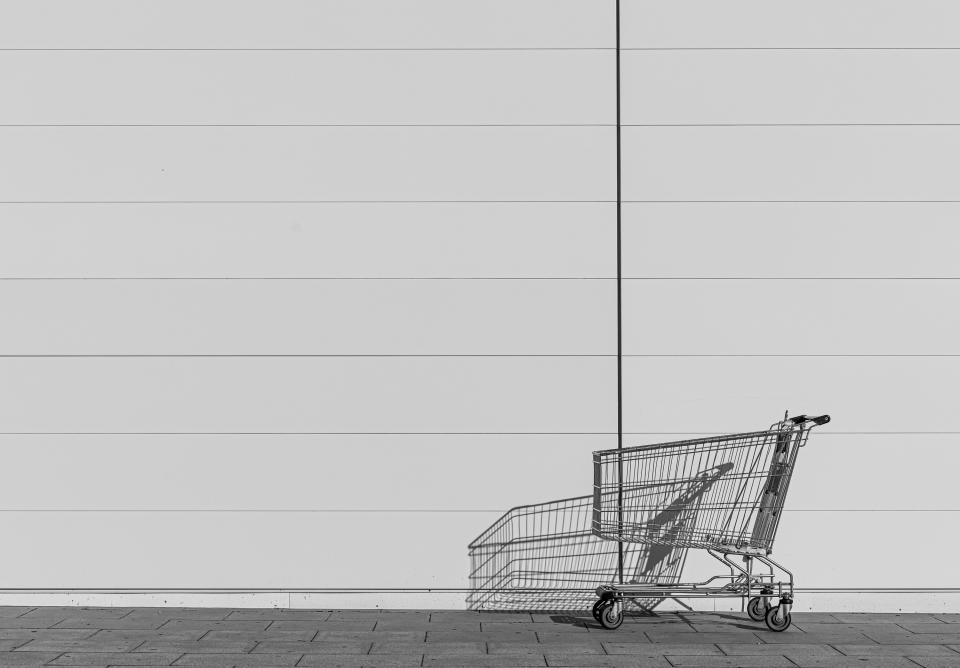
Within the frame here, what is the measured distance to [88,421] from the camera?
600 centimetres

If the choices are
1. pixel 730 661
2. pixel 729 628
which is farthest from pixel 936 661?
pixel 729 628

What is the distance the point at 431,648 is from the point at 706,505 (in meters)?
1.61

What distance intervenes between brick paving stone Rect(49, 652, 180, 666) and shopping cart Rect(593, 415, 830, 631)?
2.11 m

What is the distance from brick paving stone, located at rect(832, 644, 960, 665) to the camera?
4930 mm

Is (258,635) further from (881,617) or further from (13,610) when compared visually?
(881,617)

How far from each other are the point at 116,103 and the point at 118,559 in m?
2.57

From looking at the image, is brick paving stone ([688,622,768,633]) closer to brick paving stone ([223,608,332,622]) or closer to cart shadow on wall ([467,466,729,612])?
cart shadow on wall ([467,466,729,612])

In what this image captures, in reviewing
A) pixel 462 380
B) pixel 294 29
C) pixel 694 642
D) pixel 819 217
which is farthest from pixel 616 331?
pixel 294 29

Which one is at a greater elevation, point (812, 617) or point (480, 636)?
point (480, 636)

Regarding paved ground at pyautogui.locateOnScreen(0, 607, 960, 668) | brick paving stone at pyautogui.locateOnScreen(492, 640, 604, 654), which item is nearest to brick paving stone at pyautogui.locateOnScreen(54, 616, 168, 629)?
paved ground at pyautogui.locateOnScreen(0, 607, 960, 668)

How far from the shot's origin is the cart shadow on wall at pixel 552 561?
19.6 ft

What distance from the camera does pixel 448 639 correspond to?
17.0ft

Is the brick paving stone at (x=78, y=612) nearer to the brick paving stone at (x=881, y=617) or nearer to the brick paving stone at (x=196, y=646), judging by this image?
the brick paving stone at (x=196, y=646)

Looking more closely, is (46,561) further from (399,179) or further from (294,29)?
(294,29)
